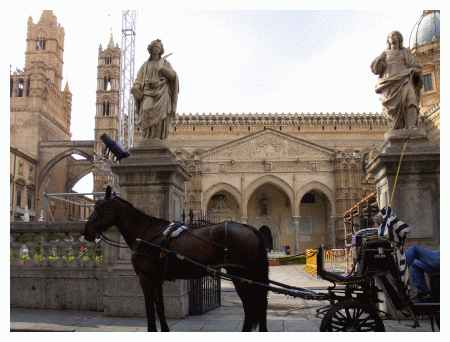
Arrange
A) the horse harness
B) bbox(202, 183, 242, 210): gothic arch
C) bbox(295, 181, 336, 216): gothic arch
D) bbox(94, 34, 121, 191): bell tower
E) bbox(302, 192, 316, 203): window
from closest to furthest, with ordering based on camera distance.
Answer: the horse harness → bbox(295, 181, 336, 216): gothic arch → bbox(202, 183, 242, 210): gothic arch → bbox(302, 192, 316, 203): window → bbox(94, 34, 121, 191): bell tower

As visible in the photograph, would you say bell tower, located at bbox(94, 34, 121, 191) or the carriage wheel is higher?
bell tower, located at bbox(94, 34, 121, 191)

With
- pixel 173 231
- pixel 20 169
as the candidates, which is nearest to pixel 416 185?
pixel 173 231

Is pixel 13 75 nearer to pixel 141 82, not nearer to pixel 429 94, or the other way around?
pixel 429 94

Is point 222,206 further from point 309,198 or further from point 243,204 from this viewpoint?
point 309,198

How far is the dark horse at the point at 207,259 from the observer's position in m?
5.20

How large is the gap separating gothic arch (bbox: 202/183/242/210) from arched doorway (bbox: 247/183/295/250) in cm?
245

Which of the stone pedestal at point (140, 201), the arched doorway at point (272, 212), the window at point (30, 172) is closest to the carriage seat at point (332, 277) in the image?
the stone pedestal at point (140, 201)

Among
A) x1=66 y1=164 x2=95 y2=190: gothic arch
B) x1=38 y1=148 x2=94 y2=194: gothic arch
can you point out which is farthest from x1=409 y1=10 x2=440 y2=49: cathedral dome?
x1=66 y1=164 x2=95 y2=190: gothic arch

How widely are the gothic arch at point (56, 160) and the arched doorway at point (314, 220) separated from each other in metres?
31.3

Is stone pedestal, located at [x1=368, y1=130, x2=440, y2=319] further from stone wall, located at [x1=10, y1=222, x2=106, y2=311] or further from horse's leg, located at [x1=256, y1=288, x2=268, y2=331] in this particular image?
stone wall, located at [x1=10, y1=222, x2=106, y2=311]

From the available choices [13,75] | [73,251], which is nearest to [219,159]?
[73,251]

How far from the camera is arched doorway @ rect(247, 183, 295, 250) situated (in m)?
46.1

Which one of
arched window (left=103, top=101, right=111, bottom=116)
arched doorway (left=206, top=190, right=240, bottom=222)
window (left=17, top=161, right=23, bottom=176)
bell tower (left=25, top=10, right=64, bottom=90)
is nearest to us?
arched doorway (left=206, top=190, right=240, bottom=222)

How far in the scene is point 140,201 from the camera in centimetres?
769
